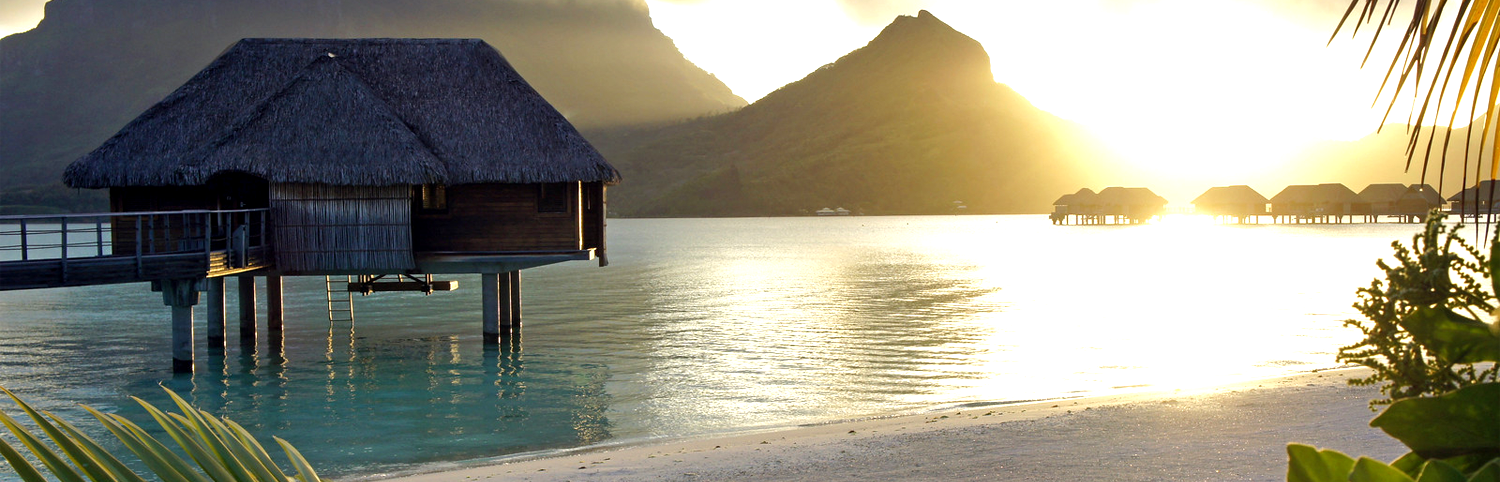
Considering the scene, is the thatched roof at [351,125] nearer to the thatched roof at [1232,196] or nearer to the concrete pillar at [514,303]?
the concrete pillar at [514,303]

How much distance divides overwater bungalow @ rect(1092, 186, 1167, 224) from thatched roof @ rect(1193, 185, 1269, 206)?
20.0 feet

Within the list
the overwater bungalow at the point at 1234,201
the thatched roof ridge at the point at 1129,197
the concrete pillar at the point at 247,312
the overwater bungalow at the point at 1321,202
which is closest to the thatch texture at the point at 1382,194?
the overwater bungalow at the point at 1321,202

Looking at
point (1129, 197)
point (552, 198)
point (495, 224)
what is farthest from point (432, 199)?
point (1129, 197)

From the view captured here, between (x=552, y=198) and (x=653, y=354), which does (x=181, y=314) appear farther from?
(x=653, y=354)

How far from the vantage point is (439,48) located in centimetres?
2181

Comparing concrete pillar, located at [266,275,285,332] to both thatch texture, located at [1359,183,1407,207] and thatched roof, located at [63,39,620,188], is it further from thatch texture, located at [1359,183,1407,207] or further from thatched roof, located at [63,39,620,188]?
thatch texture, located at [1359,183,1407,207]

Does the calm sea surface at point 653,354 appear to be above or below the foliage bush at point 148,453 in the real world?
below

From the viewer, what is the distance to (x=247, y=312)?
23.6 metres

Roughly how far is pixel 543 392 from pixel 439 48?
28.7ft

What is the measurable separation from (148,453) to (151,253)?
18232 mm

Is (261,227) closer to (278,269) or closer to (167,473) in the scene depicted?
(278,269)

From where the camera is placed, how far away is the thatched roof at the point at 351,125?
18.7m

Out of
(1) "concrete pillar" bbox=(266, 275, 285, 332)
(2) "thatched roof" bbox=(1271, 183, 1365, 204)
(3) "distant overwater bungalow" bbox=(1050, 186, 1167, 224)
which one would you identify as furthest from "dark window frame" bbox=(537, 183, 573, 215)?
(3) "distant overwater bungalow" bbox=(1050, 186, 1167, 224)

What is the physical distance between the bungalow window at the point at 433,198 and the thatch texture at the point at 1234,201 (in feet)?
338
